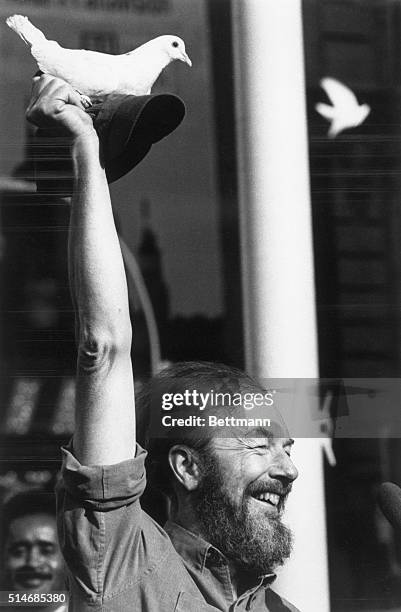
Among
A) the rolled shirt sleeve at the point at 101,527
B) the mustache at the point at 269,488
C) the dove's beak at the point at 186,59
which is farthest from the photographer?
the dove's beak at the point at 186,59

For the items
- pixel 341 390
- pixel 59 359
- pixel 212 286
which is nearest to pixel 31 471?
pixel 59 359

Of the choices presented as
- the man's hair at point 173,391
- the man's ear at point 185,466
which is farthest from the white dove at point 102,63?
the man's ear at point 185,466

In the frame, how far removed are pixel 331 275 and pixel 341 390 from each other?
0.34 meters

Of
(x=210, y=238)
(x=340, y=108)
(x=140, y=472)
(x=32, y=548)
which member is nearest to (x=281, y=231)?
(x=210, y=238)

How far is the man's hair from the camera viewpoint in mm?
2920

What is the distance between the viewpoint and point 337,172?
3.05 m

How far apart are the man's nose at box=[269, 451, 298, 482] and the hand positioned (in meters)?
1.09

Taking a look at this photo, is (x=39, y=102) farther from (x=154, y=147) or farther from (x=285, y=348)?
(x=285, y=348)

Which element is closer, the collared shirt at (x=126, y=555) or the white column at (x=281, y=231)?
the collared shirt at (x=126, y=555)

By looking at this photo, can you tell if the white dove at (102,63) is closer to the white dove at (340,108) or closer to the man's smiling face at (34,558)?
the white dove at (340,108)

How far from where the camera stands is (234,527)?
2914 mm

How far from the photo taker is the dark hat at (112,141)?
2980 millimetres

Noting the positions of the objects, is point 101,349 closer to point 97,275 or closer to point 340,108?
point 97,275

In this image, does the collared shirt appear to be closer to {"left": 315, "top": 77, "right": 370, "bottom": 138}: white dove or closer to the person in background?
the person in background
